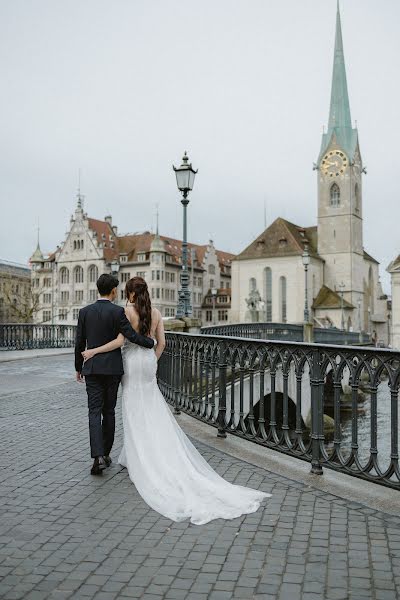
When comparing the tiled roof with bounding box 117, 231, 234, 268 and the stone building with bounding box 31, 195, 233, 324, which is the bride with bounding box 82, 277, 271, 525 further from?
the tiled roof with bounding box 117, 231, 234, 268

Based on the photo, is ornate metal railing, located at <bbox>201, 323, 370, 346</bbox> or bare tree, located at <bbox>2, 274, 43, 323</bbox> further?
bare tree, located at <bbox>2, 274, 43, 323</bbox>

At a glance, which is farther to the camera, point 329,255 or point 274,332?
point 329,255

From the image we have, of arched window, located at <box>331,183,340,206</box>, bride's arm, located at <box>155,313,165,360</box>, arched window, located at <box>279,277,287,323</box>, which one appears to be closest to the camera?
bride's arm, located at <box>155,313,165,360</box>

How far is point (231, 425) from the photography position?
782 cm

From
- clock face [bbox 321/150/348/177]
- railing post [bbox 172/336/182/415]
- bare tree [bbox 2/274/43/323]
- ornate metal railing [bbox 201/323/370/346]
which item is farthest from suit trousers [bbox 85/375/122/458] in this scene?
clock face [bbox 321/150/348/177]

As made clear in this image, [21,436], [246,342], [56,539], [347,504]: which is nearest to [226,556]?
[56,539]

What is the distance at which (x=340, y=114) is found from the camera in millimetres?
82438

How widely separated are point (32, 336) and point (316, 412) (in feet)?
85.3

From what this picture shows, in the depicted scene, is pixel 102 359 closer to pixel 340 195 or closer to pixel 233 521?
pixel 233 521

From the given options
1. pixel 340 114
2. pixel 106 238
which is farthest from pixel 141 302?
pixel 340 114

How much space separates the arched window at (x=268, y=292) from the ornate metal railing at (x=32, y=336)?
44872mm

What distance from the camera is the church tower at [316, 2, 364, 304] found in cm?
7844

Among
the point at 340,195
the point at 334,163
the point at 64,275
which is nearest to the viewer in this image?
the point at 340,195

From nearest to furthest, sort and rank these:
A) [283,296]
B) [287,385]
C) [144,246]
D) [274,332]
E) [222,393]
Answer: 1. [287,385]
2. [222,393]
3. [274,332]
4. [283,296]
5. [144,246]
